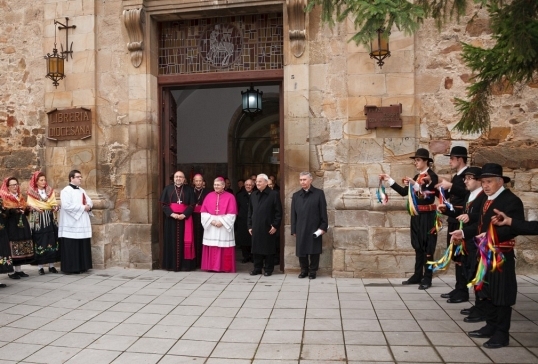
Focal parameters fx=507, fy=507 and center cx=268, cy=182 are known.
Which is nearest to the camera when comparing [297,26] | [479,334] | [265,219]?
[479,334]

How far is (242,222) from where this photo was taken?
35.3ft

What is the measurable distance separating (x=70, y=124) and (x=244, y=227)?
396cm

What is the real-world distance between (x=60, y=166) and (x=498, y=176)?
7209 millimetres

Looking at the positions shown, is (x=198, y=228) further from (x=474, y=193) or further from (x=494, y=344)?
(x=494, y=344)

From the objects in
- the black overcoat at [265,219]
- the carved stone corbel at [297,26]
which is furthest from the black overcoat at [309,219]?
the carved stone corbel at [297,26]

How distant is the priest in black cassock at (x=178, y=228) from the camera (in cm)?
841

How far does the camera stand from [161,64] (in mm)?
8945

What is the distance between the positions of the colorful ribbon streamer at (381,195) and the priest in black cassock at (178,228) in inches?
123

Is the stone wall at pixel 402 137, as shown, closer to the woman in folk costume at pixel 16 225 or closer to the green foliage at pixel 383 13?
the green foliage at pixel 383 13

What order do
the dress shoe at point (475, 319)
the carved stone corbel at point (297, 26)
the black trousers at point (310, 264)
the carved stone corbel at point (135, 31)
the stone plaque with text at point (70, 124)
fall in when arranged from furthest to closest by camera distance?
the stone plaque with text at point (70, 124) < the carved stone corbel at point (135, 31) < the carved stone corbel at point (297, 26) < the black trousers at point (310, 264) < the dress shoe at point (475, 319)

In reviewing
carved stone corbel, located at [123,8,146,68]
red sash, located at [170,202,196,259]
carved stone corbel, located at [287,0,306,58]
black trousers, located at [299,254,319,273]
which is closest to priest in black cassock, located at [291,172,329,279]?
black trousers, located at [299,254,319,273]

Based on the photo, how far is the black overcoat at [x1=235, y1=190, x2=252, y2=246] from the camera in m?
10.4

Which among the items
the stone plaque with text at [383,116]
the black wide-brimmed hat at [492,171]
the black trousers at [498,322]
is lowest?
the black trousers at [498,322]

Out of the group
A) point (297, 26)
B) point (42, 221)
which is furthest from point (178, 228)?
point (297, 26)
